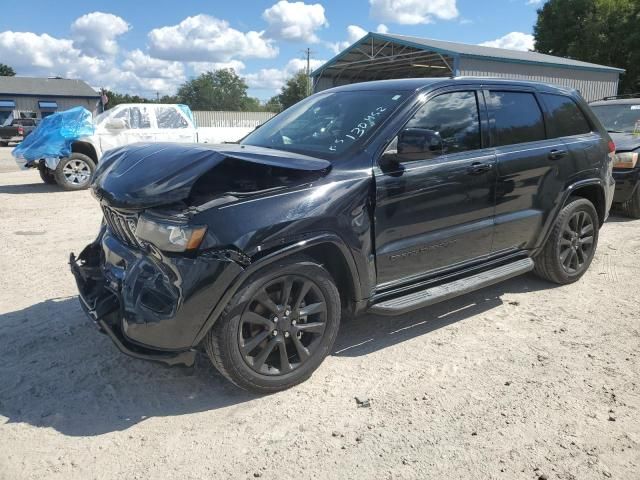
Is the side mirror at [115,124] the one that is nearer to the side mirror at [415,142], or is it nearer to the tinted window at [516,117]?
the tinted window at [516,117]

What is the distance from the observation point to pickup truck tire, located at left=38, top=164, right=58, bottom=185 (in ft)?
37.7

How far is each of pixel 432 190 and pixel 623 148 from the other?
555 cm

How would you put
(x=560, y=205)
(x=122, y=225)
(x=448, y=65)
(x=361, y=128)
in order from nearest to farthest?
(x=122, y=225) < (x=361, y=128) < (x=560, y=205) < (x=448, y=65)

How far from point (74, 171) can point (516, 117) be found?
985cm

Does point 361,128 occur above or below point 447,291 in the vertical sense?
above

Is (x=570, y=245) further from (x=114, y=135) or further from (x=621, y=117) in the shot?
(x=114, y=135)

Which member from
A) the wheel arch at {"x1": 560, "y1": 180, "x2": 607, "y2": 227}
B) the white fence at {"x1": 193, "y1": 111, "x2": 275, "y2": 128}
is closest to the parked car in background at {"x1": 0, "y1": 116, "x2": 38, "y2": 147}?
the white fence at {"x1": 193, "y1": 111, "x2": 275, "y2": 128}

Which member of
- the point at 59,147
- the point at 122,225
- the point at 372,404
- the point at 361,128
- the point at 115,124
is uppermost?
the point at 115,124

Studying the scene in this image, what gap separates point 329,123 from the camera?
376cm

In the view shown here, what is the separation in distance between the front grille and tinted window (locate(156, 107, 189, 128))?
1001 centimetres

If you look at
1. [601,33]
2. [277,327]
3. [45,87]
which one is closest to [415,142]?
[277,327]

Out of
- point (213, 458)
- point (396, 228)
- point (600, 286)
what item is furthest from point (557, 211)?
point (213, 458)

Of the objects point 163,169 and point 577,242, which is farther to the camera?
point 577,242

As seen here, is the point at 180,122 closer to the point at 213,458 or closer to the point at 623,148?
the point at 623,148
